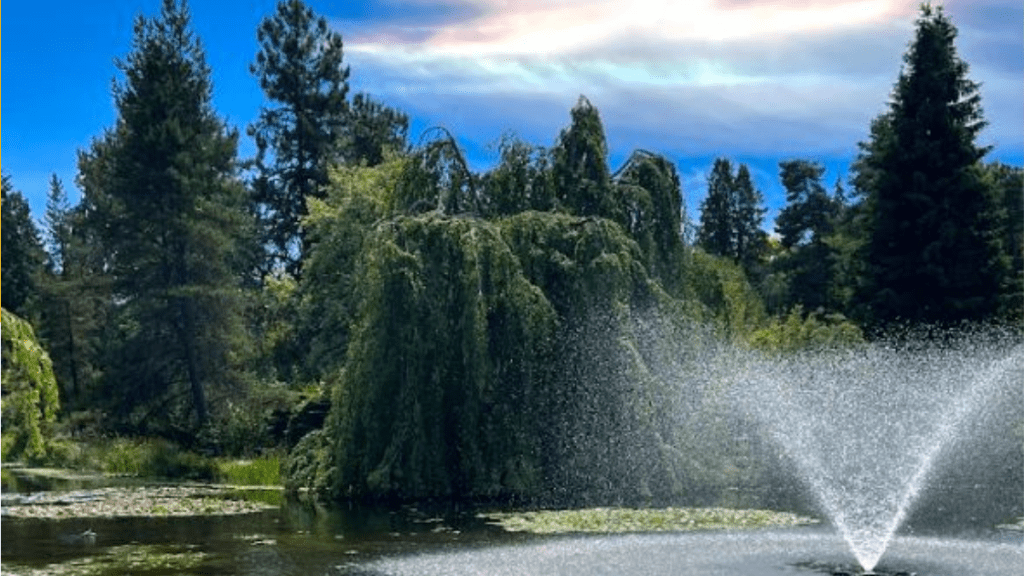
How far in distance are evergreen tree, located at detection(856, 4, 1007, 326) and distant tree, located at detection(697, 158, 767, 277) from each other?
28.5 metres

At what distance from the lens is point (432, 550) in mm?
14805

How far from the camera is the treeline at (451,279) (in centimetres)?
1964

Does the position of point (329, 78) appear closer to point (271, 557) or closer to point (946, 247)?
point (946, 247)

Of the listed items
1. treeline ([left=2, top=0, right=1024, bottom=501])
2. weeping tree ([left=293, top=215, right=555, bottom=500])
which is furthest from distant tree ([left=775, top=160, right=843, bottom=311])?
weeping tree ([left=293, top=215, right=555, bottom=500])

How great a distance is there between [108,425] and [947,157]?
86.9 feet

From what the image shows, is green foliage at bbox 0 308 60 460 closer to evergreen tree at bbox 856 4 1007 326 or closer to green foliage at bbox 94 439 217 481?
green foliage at bbox 94 439 217 481

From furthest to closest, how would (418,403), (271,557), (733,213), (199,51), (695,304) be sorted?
1. (733,213)
2. (199,51)
3. (695,304)
4. (418,403)
5. (271,557)

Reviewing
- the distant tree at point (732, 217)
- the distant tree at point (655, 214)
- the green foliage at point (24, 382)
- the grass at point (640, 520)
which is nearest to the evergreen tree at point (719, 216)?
the distant tree at point (732, 217)

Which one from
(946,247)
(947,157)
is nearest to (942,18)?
(947,157)

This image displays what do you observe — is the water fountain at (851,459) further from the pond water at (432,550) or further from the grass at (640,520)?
the grass at (640,520)

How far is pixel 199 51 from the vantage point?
4156 cm

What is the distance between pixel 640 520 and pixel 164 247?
25.5 m

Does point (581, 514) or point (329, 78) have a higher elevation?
point (329, 78)

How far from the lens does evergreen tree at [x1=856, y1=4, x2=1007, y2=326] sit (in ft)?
103
